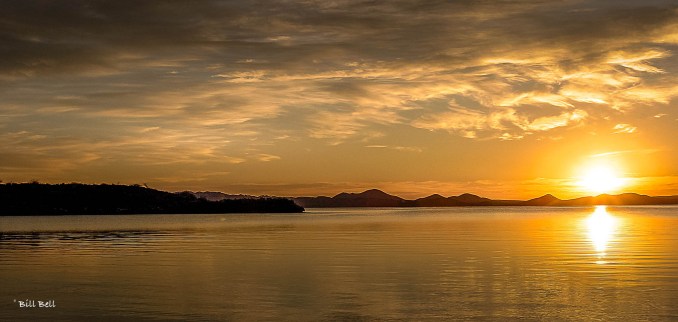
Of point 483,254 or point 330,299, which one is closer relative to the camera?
point 330,299

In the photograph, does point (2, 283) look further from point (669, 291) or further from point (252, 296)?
point (669, 291)

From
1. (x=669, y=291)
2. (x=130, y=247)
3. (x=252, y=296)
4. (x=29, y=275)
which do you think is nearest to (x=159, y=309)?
(x=252, y=296)

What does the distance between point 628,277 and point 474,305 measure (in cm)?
1313

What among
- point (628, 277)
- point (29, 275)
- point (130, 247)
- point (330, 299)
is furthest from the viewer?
point (130, 247)

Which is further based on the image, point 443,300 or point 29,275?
point 29,275

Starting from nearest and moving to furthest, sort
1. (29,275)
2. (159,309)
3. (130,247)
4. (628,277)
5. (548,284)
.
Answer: (159,309), (548,284), (628,277), (29,275), (130,247)

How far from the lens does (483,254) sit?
5303 cm

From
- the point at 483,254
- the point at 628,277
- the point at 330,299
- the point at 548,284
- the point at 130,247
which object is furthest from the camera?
the point at 130,247

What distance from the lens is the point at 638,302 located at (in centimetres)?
2853

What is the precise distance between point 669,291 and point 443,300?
33.9 ft

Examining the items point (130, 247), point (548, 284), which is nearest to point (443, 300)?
point (548, 284)

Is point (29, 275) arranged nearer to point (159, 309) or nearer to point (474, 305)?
point (159, 309)

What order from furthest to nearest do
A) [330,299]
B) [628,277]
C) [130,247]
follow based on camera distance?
1. [130,247]
2. [628,277]
3. [330,299]

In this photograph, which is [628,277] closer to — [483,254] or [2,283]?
[483,254]
